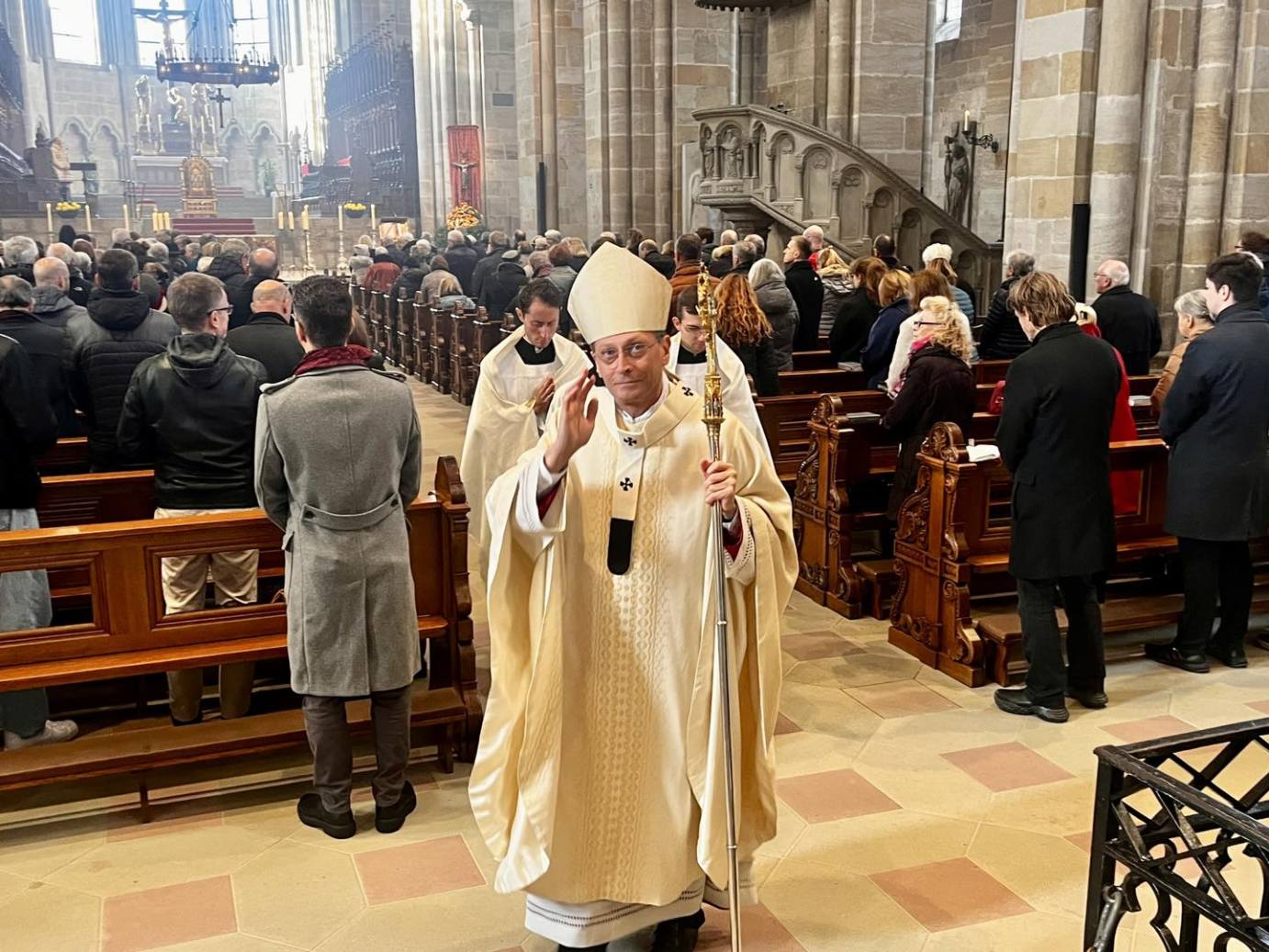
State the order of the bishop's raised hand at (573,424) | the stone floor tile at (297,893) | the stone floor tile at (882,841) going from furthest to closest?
the stone floor tile at (882,841)
the stone floor tile at (297,893)
the bishop's raised hand at (573,424)

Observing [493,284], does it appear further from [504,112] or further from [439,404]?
[504,112]

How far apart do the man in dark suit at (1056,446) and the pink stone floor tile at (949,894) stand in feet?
4.69

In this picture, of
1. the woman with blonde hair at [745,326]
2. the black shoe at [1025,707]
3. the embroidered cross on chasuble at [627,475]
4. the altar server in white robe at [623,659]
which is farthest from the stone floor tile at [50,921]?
the woman with blonde hair at [745,326]

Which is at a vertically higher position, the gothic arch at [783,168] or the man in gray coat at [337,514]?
the gothic arch at [783,168]

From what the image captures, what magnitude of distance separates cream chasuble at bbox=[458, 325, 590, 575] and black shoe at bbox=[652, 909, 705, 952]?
2.24 meters

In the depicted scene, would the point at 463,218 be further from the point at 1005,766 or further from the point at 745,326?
the point at 1005,766

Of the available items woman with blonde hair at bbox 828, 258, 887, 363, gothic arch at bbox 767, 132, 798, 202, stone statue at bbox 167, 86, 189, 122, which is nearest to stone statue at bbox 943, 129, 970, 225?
gothic arch at bbox 767, 132, 798, 202

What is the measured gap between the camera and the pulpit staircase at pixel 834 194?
14.0m

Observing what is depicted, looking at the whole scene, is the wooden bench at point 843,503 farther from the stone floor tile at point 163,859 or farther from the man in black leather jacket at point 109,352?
the man in black leather jacket at point 109,352

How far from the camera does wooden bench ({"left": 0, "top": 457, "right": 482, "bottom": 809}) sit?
425cm

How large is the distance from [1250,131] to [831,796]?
7599 millimetres

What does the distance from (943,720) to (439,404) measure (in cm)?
922

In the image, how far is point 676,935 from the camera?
345 cm

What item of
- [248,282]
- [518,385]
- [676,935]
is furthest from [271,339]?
[676,935]
